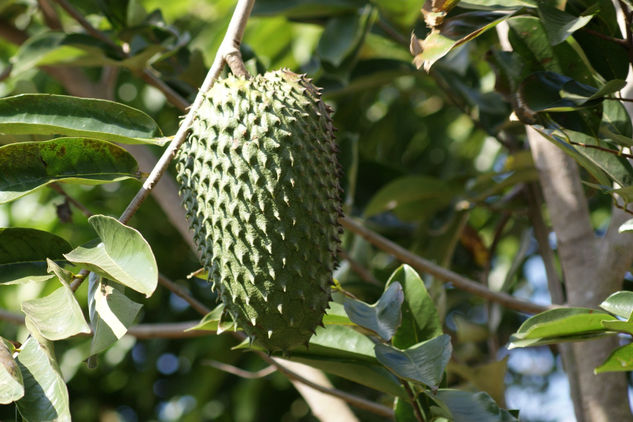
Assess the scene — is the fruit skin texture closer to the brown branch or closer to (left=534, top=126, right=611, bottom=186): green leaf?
(left=534, top=126, right=611, bottom=186): green leaf

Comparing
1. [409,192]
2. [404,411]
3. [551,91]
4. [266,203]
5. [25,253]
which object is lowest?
[409,192]

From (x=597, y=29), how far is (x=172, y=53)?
40.2 inches

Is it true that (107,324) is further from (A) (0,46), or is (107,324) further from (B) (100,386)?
(A) (0,46)

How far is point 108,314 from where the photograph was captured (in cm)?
101

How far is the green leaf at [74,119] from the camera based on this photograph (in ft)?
4.03

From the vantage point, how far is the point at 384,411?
1775 mm

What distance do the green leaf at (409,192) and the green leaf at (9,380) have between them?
1.43m

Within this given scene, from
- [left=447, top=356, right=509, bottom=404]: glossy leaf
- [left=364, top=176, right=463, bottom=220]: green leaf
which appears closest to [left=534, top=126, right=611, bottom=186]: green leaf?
[left=447, top=356, right=509, bottom=404]: glossy leaf

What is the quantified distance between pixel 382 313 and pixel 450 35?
487 millimetres

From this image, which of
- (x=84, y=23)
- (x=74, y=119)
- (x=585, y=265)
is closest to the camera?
(x=74, y=119)

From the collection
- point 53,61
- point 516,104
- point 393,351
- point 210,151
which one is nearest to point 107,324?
point 210,151

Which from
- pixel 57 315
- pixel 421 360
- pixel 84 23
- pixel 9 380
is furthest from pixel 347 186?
pixel 9 380

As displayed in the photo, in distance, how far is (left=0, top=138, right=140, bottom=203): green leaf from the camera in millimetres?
1160

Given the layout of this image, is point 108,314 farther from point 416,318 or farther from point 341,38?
point 341,38
